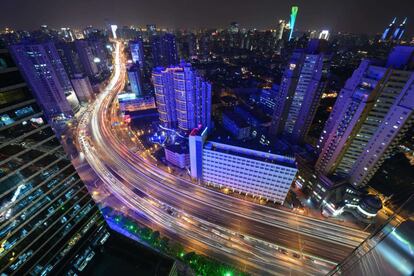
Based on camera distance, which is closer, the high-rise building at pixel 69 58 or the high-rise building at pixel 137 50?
the high-rise building at pixel 69 58

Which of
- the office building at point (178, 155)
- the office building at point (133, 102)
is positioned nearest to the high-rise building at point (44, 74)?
the office building at point (133, 102)

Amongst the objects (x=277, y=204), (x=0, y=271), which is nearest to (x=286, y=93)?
(x=277, y=204)

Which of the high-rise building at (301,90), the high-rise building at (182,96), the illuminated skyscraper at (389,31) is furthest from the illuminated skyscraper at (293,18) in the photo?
the high-rise building at (182,96)

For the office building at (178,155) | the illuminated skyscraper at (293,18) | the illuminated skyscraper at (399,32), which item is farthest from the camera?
the illuminated skyscraper at (293,18)

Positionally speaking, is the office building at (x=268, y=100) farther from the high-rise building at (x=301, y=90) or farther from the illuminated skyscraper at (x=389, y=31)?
the illuminated skyscraper at (x=389, y=31)

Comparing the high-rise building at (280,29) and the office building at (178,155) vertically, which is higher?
the high-rise building at (280,29)

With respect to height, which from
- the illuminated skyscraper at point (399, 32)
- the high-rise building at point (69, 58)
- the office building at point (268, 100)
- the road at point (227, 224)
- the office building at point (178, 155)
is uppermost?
the illuminated skyscraper at point (399, 32)

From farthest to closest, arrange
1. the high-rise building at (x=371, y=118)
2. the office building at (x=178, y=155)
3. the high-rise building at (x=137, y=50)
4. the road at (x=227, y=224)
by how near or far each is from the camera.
Result: the high-rise building at (x=137, y=50) → the office building at (x=178, y=155) → the road at (x=227, y=224) → the high-rise building at (x=371, y=118)
